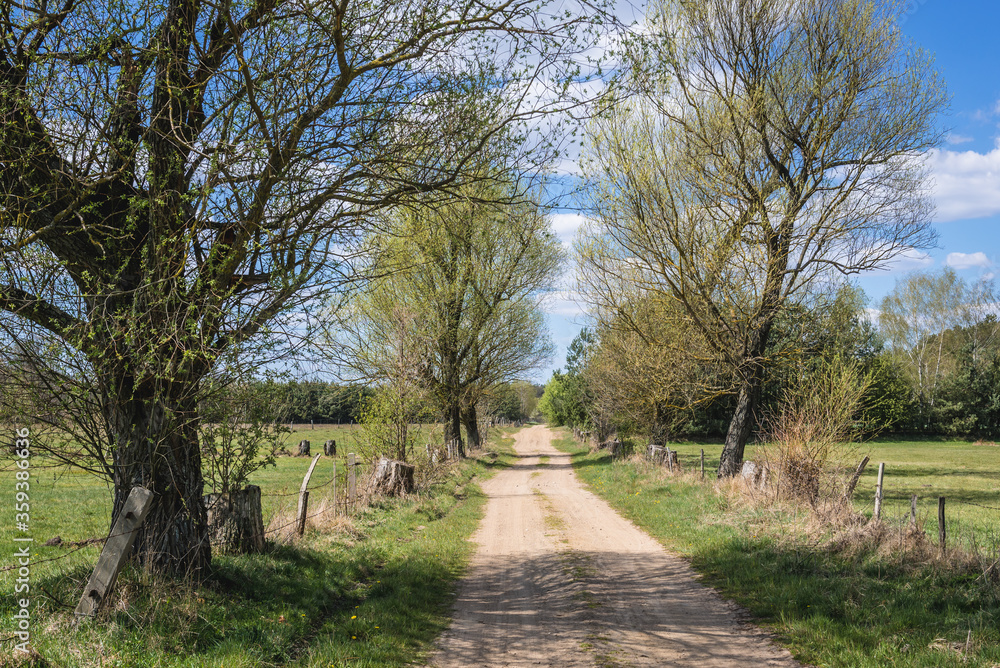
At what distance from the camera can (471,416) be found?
32.2 m

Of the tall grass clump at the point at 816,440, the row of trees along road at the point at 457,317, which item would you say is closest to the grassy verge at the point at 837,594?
the tall grass clump at the point at 816,440

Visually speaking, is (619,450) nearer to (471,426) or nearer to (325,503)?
(471,426)

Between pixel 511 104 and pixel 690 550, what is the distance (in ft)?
24.2

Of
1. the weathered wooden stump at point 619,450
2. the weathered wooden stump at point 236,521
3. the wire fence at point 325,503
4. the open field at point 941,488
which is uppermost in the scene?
the weathered wooden stump at point 236,521

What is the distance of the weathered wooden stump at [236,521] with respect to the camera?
24.7 ft

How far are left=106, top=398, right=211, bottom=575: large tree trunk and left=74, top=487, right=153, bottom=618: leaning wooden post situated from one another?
0.55 meters

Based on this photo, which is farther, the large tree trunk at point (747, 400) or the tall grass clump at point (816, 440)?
the large tree trunk at point (747, 400)

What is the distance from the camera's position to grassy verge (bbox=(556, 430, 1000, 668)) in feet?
18.2

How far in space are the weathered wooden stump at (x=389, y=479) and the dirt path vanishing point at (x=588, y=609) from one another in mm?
2853

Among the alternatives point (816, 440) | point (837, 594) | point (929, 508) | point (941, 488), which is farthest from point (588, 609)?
point (941, 488)

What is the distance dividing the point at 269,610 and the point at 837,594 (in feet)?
19.8

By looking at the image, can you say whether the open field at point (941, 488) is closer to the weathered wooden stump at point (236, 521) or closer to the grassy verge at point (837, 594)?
the grassy verge at point (837, 594)

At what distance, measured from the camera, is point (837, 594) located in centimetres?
700

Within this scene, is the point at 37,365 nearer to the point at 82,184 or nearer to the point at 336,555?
the point at 82,184
